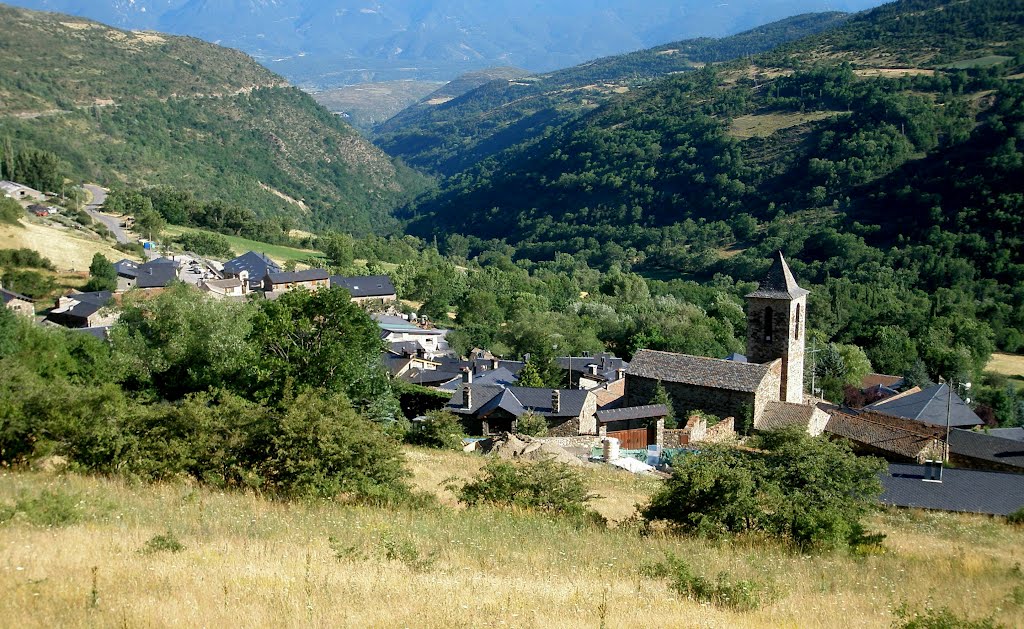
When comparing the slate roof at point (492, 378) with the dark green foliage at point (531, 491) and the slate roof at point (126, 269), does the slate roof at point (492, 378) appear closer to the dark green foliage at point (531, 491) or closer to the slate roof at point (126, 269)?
the dark green foliage at point (531, 491)

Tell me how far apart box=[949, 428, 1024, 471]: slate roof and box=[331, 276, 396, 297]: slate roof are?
4534 centimetres

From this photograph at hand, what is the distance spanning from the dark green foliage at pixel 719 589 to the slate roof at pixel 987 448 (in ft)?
74.8

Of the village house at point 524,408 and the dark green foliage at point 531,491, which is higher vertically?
the dark green foliage at point 531,491

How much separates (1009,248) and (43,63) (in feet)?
392

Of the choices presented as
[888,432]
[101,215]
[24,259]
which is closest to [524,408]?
[888,432]

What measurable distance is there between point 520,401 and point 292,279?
3642cm

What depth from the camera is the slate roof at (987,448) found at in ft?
91.5

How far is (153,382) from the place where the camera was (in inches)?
1136

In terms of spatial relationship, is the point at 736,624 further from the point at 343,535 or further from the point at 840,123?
the point at 840,123

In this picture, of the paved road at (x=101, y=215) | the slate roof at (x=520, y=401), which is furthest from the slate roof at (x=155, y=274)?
the slate roof at (x=520, y=401)

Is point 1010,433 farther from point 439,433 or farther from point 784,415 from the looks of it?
point 439,433

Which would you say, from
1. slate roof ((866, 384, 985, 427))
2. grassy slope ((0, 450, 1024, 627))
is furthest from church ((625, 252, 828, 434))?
grassy slope ((0, 450, 1024, 627))

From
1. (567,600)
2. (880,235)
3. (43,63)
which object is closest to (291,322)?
(567,600)

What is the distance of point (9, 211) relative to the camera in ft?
193
